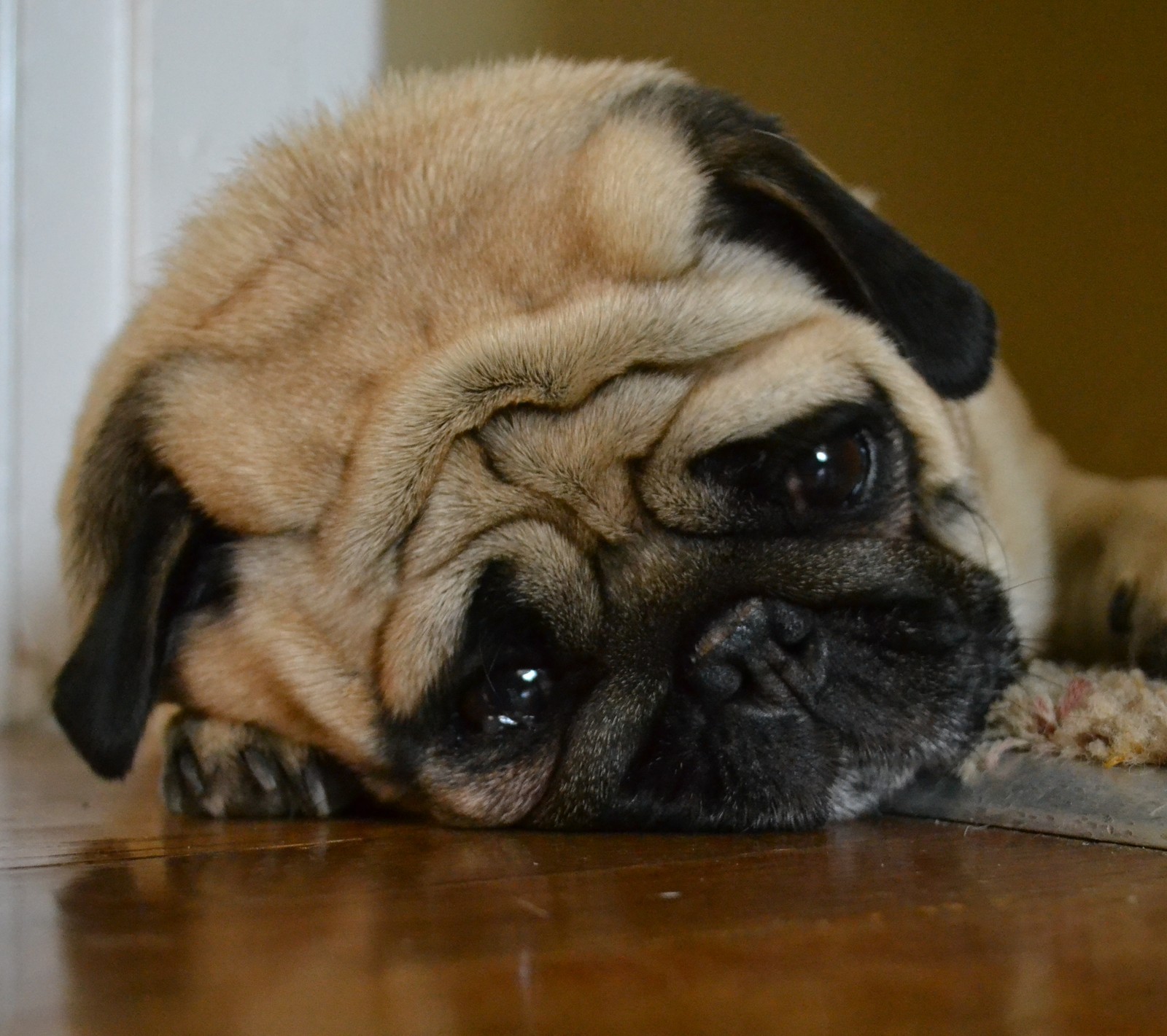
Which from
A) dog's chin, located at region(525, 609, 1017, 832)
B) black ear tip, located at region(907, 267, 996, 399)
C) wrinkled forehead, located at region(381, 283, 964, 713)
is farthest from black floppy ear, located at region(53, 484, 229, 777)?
black ear tip, located at region(907, 267, 996, 399)

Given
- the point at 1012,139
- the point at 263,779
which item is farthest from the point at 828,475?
the point at 1012,139

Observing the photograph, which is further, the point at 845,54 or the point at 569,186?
the point at 845,54

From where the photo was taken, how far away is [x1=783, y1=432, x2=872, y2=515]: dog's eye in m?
1.58

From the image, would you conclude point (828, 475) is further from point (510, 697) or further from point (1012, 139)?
point (1012, 139)

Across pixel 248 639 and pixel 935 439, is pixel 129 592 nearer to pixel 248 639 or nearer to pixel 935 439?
pixel 248 639

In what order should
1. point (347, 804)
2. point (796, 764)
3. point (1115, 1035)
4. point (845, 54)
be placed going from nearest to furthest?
point (1115, 1035) < point (796, 764) < point (347, 804) < point (845, 54)

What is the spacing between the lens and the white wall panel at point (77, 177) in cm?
331

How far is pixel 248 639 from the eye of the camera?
5.99ft

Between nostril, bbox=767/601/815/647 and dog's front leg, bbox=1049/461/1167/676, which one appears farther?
dog's front leg, bbox=1049/461/1167/676

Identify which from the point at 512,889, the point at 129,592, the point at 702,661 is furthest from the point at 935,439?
the point at 129,592

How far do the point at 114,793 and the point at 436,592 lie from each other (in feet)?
2.98

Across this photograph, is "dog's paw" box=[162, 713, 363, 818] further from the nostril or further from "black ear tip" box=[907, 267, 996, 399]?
"black ear tip" box=[907, 267, 996, 399]

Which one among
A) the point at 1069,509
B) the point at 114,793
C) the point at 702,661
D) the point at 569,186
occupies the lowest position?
the point at 114,793

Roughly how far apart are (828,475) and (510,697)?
0.46 m
